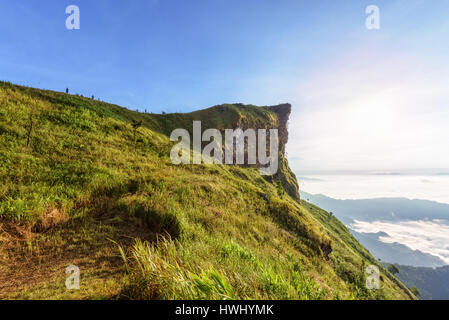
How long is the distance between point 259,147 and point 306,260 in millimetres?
59748

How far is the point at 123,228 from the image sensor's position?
7223 mm

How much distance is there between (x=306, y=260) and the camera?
1099cm

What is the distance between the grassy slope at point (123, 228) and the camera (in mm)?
3865

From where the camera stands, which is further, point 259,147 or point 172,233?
point 259,147
